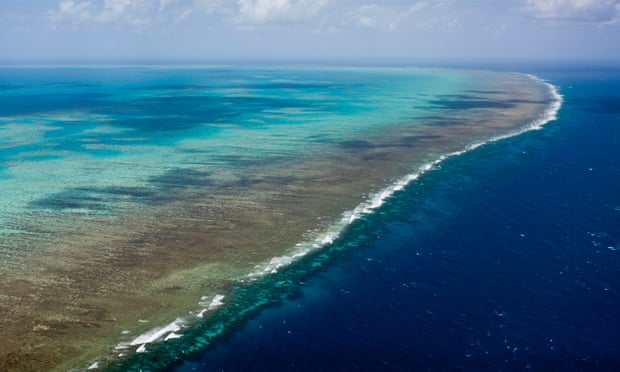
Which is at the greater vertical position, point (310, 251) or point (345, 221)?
point (345, 221)

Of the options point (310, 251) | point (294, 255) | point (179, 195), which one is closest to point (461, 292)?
point (310, 251)

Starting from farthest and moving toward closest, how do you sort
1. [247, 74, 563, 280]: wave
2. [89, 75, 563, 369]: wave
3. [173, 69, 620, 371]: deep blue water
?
1. [247, 74, 563, 280]: wave
2. [89, 75, 563, 369]: wave
3. [173, 69, 620, 371]: deep blue water

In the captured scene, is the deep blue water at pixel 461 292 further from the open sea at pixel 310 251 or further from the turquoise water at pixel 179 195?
the turquoise water at pixel 179 195

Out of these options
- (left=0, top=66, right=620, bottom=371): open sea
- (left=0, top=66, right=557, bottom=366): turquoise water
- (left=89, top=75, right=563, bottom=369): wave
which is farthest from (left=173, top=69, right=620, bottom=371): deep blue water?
(left=0, top=66, right=557, bottom=366): turquoise water

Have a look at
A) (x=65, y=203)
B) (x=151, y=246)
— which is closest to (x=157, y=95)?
(x=65, y=203)

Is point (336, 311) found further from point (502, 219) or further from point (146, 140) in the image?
point (146, 140)

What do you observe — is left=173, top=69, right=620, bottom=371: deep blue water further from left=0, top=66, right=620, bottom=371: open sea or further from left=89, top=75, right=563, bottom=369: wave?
left=89, top=75, right=563, bottom=369: wave

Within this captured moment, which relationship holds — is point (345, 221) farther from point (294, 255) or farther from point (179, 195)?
point (179, 195)
